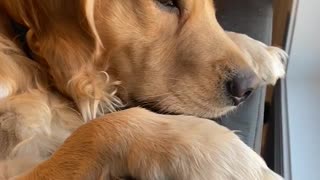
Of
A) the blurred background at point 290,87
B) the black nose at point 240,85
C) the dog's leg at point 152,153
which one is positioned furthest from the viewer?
the blurred background at point 290,87

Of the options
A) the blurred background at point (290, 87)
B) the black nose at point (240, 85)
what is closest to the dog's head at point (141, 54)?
the black nose at point (240, 85)

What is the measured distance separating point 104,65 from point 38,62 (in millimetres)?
113

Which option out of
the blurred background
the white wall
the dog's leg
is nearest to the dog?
the dog's leg

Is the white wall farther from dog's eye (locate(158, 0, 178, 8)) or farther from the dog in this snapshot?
dog's eye (locate(158, 0, 178, 8))

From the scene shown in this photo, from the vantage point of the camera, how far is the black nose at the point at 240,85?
1180 mm

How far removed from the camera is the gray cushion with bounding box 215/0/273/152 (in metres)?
1.24

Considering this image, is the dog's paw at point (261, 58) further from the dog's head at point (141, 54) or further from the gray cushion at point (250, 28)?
the dog's head at point (141, 54)

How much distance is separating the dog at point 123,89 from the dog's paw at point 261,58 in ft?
0.56

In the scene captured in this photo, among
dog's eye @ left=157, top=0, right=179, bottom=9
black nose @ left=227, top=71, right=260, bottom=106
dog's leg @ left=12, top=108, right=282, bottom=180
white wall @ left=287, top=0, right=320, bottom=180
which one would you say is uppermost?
dog's eye @ left=157, top=0, right=179, bottom=9

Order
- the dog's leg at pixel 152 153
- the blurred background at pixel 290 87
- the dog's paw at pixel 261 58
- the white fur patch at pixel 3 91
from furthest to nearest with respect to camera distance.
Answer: the blurred background at pixel 290 87 < the dog's paw at pixel 261 58 < the white fur patch at pixel 3 91 < the dog's leg at pixel 152 153

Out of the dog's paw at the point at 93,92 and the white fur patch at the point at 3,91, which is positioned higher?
the white fur patch at the point at 3,91

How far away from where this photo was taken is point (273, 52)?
150cm

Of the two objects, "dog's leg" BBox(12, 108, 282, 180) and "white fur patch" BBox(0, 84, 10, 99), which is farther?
"white fur patch" BBox(0, 84, 10, 99)

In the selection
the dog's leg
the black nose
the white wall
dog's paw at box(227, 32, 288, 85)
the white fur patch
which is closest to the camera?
the dog's leg
